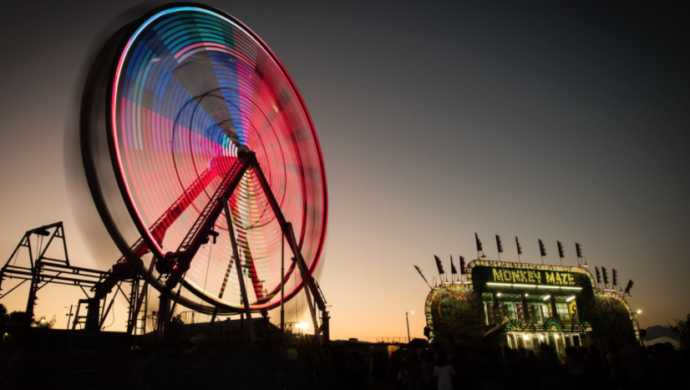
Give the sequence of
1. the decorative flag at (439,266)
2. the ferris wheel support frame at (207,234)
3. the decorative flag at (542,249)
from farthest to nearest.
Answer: the decorative flag at (542,249) → the decorative flag at (439,266) → the ferris wheel support frame at (207,234)

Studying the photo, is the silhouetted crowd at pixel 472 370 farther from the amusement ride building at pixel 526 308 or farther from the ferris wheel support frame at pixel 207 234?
the amusement ride building at pixel 526 308

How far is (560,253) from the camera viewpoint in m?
43.8

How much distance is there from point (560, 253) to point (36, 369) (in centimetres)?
4562

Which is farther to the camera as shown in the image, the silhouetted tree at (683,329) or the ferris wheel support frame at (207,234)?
the silhouetted tree at (683,329)

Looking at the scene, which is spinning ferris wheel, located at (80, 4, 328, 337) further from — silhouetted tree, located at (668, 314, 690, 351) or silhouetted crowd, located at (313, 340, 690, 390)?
silhouetted tree, located at (668, 314, 690, 351)

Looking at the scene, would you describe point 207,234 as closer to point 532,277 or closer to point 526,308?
point 526,308

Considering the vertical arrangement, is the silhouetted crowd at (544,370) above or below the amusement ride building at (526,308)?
below

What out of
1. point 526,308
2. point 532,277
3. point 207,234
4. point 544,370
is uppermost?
point 532,277

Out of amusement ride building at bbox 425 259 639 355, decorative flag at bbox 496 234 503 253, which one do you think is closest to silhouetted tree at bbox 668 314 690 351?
amusement ride building at bbox 425 259 639 355

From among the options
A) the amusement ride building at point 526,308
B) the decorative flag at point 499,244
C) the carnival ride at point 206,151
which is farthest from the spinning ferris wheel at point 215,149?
the decorative flag at point 499,244

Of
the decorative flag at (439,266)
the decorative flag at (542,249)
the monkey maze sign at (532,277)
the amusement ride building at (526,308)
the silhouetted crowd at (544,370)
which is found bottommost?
the silhouetted crowd at (544,370)

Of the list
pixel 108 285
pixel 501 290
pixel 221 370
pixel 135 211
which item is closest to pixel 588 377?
pixel 221 370

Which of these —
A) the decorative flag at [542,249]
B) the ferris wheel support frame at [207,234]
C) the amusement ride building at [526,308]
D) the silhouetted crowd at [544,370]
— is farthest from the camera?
the decorative flag at [542,249]

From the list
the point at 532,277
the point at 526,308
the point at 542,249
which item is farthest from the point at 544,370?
the point at 542,249
